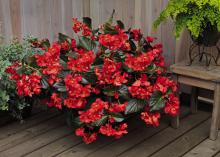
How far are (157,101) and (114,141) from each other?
468 mm

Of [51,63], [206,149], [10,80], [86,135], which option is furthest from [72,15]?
[206,149]

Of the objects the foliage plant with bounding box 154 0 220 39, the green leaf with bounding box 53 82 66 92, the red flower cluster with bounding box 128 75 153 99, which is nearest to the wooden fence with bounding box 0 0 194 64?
the foliage plant with bounding box 154 0 220 39

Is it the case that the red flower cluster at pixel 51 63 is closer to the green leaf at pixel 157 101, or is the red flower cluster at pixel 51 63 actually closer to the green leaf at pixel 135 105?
the green leaf at pixel 135 105

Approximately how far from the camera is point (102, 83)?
2.38 meters

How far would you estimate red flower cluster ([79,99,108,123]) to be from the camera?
232cm

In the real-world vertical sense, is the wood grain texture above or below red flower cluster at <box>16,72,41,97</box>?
below

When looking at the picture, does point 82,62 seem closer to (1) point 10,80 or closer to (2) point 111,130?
(2) point 111,130

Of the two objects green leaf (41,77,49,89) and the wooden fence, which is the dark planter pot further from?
green leaf (41,77,49,89)

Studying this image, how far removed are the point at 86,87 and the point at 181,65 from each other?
0.71 meters

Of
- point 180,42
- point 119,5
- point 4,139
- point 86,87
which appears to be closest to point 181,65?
point 180,42

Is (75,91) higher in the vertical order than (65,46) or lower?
lower

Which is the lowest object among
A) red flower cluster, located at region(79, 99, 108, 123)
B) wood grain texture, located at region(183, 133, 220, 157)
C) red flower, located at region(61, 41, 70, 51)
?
wood grain texture, located at region(183, 133, 220, 157)

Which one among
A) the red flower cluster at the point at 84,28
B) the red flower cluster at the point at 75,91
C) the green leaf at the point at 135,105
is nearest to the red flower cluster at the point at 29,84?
the red flower cluster at the point at 75,91

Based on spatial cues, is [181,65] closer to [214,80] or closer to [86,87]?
[214,80]
